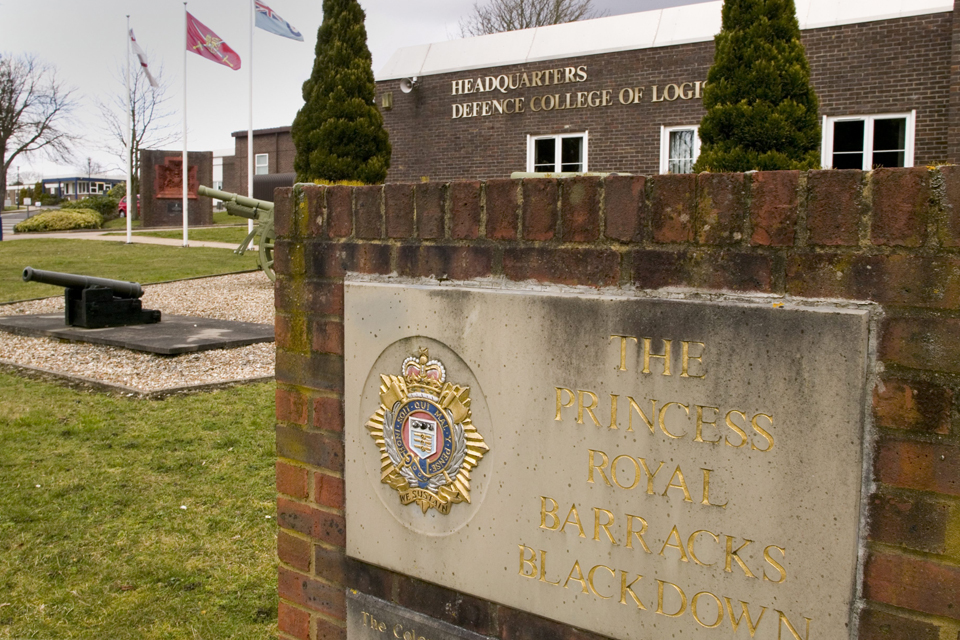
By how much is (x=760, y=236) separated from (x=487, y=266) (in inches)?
24.2

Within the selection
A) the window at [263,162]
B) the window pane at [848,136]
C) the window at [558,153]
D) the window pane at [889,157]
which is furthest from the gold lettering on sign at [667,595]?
the window at [263,162]

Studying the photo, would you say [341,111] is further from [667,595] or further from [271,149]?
[271,149]

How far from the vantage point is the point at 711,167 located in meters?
11.8

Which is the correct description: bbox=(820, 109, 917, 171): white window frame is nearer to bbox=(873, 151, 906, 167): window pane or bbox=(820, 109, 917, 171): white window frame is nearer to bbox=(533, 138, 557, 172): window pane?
bbox=(873, 151, 906, 167): window pane

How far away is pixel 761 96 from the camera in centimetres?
1168

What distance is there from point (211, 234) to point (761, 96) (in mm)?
20690

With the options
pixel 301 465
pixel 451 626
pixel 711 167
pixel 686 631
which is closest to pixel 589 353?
pixel 686 631

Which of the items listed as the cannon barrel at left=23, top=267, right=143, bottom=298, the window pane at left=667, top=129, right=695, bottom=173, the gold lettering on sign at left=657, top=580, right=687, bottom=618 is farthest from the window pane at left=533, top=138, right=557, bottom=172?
the gold lettering on sign at left=657, top=580, right=687, bottom=618

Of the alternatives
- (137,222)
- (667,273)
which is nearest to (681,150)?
(667,273)

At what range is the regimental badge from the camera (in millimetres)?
1964

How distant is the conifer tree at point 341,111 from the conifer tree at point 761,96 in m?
7.22

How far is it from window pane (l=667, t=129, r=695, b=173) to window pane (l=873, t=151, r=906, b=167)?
3258 mm

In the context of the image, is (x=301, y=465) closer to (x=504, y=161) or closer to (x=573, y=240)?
(x=573, y=240)

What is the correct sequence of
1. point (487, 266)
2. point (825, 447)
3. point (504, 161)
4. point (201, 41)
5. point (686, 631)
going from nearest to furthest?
point (825, 447) → point (686, 631) → point (487, 266) → point (504, 161) → point (201, 41)
